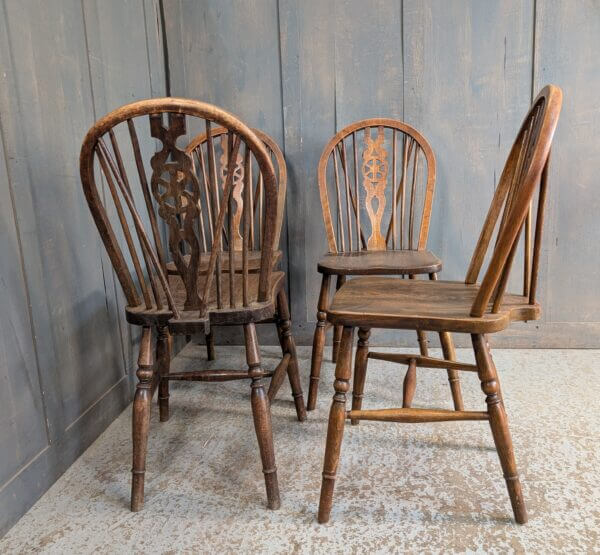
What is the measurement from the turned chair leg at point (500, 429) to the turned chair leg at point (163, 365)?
901 millimetres

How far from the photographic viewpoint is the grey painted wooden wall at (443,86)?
76.7 inches

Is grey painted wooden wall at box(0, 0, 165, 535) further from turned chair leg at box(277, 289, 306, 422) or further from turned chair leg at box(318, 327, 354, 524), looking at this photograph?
turned chair leg at box(318, 327, 354, 524)

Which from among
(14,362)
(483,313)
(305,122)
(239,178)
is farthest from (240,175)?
(483,313)

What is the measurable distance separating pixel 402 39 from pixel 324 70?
1.14 ft

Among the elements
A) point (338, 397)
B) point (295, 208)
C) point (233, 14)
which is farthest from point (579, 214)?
point (233, 14)

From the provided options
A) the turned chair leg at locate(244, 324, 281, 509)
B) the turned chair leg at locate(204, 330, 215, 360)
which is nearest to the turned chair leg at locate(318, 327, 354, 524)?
the turned chair leg at locate(244, 324, 281, 509)

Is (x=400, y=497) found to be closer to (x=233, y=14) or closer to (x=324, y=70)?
(x=324, y=70)

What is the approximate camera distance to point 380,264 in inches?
63.3

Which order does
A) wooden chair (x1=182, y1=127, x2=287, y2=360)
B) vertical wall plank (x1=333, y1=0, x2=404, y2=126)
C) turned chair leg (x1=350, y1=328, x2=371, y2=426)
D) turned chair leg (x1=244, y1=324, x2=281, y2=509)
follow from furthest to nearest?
vertical wall plank (x1=333, y1=0, x2=404, y2=126), wooden chair (x1=182, y1=127, x2=287, y2=360), turned chair leg (x1=350, y1=328, x2=371, y2=426), turned chair leg (x1=244, y1=324, x2=281, y2=509)

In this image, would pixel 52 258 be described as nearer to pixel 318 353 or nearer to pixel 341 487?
pixel 318 353

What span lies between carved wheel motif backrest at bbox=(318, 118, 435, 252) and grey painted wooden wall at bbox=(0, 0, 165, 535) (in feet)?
2.85

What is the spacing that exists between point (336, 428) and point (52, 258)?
87 cm

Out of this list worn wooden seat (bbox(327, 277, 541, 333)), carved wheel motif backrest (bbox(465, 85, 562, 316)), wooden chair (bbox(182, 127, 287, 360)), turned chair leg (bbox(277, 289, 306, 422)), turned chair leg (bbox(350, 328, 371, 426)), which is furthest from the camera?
wooden chair (bbox(182, 127, 287, 360))

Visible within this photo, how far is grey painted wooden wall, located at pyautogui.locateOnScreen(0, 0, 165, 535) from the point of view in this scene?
1.11 meters
